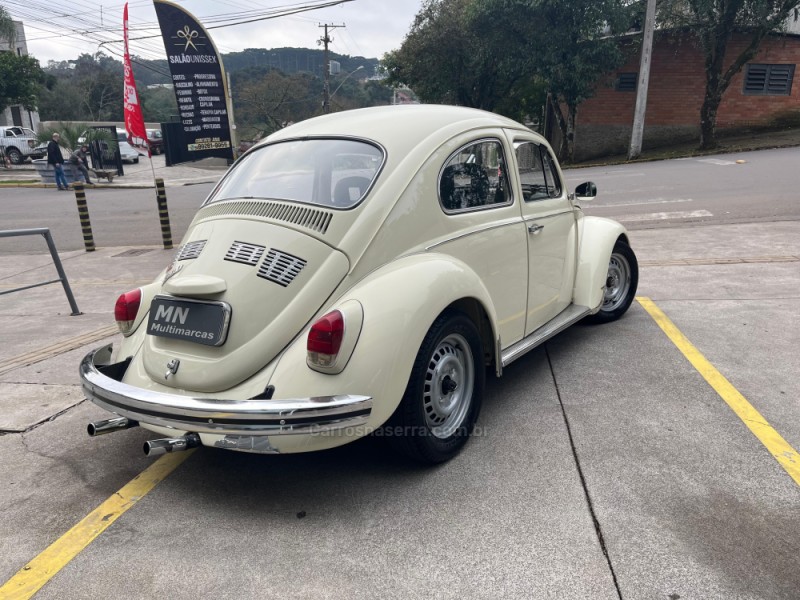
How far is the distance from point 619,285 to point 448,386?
2860 mm

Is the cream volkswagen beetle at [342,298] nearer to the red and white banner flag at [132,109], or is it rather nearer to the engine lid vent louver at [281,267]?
the engine lid vent louver at [281,267]

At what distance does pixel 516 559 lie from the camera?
241cm

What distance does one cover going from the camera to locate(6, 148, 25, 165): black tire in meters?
32.6

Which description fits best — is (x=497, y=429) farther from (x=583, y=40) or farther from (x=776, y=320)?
(x=583, y=40)

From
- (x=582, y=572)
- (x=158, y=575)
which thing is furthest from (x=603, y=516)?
(x=158, y=575)

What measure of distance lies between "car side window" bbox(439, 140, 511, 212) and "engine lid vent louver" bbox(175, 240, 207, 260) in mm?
1369

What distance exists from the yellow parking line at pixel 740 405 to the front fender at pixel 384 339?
1904mm

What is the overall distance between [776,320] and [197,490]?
4.81 m

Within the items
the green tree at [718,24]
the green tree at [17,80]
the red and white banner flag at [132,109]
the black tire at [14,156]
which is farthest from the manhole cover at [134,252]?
the green tree at [17,80]

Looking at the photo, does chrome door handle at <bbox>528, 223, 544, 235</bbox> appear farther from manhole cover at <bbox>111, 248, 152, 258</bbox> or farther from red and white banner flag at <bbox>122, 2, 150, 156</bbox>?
red and white banner flag at <bbox>122, 2, 150, 156</bbox>

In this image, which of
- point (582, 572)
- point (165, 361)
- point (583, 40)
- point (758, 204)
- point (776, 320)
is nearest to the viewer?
point (582, 572)

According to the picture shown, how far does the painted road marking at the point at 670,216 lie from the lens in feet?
33.3

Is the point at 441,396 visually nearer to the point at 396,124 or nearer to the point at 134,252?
the point at 396,124

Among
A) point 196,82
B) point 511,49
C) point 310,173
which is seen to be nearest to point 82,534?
point 310,173
